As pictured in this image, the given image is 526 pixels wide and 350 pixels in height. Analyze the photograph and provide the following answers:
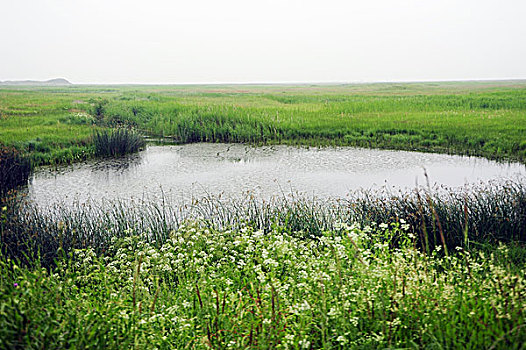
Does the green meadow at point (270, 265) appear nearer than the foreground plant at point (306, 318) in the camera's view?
No

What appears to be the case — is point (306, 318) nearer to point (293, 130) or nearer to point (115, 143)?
point (115, 143)

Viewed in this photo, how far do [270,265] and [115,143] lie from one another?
16.6 metres

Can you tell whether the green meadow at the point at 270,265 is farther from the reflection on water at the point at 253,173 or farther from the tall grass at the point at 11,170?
the reflection on water at the point at 253,173

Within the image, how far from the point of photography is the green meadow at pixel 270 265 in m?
3.35

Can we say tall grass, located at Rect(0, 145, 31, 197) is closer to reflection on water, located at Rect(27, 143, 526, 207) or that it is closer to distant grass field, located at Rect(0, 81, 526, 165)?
reflection on water, located at Rect(27, 143, 526, 207)

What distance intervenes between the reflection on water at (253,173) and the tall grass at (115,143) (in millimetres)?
843

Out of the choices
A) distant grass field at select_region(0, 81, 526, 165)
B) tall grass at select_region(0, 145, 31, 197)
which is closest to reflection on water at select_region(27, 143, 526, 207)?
tall grass at select_region(0, 145, 31, 197)

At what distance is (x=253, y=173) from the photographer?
48.8 ft

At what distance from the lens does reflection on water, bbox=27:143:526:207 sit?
497 inches

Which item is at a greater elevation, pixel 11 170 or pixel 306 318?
pixel 306 318

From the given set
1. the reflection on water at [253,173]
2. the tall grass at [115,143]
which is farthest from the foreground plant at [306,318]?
the tall grass at [115,143]

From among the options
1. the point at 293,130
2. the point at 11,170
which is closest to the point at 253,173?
the point at 11,170

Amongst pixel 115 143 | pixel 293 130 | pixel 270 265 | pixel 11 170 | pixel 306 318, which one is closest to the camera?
pixel 306 318

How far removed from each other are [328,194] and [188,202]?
12.8ft
